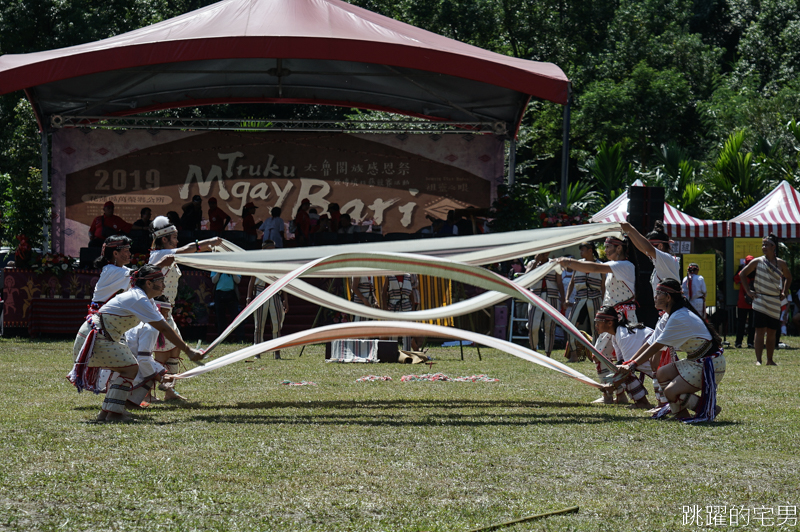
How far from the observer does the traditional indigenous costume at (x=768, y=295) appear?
1195cm

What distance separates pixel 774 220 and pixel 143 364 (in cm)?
1631

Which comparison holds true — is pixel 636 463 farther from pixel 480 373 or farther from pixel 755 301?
pixel 755 301

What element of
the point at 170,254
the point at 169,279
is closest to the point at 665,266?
the point at 170,254

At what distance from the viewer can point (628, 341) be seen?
7.68 meters

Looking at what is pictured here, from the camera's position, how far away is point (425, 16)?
35219 mm

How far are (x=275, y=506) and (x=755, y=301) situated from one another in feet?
31.8

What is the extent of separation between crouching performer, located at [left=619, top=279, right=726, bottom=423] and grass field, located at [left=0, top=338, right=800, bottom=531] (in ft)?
0.74

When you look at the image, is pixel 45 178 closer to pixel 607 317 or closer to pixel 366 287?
pixel 366 287

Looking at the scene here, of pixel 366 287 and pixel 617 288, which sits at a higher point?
pixel 617 288

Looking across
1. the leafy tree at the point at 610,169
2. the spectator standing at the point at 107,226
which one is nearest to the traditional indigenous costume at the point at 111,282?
the spectator standing at the point at 107,226

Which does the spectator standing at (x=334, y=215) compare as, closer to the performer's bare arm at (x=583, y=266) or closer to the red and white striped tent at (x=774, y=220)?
the red and white striped tent at (x=774, y=220)

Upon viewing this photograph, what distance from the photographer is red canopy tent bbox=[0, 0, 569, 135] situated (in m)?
14.9

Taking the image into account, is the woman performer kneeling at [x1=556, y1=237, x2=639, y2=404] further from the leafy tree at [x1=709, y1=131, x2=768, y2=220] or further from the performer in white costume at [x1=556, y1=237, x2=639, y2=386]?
the leafy tree at [x1=709, y1=131, x2=768, y2=220]

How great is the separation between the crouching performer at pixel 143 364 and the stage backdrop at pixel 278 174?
1256 centimetres
